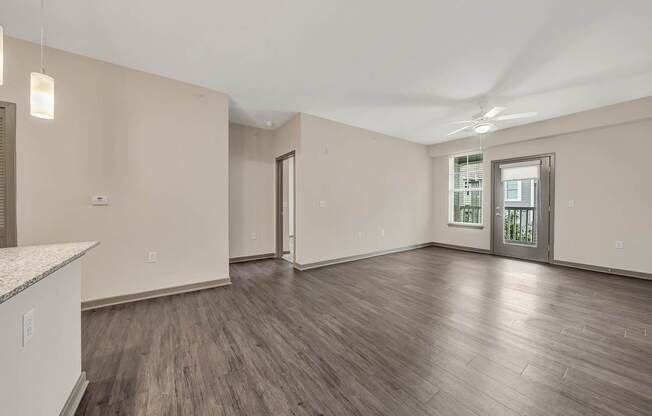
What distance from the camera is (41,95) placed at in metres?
1.50

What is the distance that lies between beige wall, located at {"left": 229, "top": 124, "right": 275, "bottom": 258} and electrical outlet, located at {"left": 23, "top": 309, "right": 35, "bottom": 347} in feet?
12.3

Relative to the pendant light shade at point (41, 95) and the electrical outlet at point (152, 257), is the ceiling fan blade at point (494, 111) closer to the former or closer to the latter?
the pendant light shade at point (41, 95)

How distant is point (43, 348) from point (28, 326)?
22 cm

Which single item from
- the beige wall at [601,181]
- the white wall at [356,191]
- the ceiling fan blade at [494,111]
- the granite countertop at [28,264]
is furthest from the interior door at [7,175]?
the beige wall at [601,181]

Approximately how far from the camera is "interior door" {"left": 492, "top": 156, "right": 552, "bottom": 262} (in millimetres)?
4832

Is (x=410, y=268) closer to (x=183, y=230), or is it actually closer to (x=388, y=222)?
(x=388, y=222)

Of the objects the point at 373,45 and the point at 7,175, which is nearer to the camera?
the point at 7,175

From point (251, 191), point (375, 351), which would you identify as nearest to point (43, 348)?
point (375, 351)

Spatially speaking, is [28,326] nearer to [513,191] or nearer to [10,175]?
[10,175]

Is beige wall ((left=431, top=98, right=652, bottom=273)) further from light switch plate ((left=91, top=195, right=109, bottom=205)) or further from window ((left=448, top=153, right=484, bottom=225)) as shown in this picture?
light switch plate ((left=91, top=195, right=109, bottom=205))

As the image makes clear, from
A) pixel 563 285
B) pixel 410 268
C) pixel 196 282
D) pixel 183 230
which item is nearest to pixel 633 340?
pixel 563 285

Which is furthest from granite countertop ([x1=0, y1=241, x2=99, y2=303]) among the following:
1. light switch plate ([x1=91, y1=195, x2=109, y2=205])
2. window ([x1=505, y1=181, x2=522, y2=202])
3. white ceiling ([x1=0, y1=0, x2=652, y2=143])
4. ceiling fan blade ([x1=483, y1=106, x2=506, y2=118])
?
window ([x1=505, y1=181, x2=522, y2=202])

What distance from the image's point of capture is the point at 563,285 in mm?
3498

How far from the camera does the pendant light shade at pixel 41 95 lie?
149 centimetres
